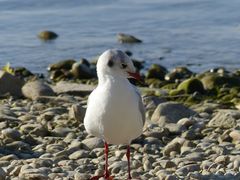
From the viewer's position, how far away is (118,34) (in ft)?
76.1

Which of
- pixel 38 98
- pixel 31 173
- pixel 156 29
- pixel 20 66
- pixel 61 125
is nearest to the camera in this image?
pixel 31 173

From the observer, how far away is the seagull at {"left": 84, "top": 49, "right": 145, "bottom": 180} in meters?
7.78

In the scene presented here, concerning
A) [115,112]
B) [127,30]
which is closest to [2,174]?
[115,112]

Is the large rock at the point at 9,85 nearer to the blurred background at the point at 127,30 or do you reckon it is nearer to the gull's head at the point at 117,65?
the blurred background at the point at 127,30

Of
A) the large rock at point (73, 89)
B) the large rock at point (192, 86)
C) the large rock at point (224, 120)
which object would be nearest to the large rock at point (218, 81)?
the large rock at point (192, 86)

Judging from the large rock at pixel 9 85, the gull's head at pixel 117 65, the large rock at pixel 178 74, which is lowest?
the large rock at pixel 178 74

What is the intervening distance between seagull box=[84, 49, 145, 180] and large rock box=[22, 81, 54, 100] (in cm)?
622

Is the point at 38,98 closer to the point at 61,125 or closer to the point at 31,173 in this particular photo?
the point at 61,125

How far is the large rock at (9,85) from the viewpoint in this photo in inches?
579

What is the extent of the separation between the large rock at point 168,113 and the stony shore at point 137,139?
0.02m

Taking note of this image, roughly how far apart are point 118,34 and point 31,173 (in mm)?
15335

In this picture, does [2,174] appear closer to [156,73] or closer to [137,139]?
[137,139]

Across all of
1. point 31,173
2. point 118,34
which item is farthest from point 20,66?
point 31,173

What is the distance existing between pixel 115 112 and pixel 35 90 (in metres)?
6.68
